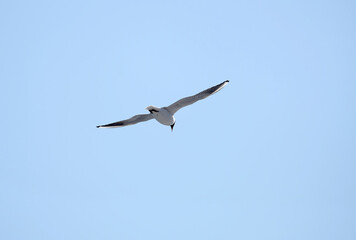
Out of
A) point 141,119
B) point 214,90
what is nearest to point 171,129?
point 141,119

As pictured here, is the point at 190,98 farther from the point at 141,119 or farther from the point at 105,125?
the point at 105,125

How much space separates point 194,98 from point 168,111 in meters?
1.41

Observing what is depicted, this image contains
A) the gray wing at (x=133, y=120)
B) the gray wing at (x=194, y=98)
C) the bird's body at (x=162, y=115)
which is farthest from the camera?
the gray wing at (x=133, y=120)

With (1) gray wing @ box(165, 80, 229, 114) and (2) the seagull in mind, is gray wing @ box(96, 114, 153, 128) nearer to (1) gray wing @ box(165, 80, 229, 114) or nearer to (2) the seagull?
(2) the seagull

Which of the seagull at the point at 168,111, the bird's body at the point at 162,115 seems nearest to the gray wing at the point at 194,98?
the seagull at the point at 168,111

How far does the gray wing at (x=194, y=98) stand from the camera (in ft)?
79.7

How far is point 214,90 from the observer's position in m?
24.3

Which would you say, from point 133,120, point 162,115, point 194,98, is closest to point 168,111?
point 162,115

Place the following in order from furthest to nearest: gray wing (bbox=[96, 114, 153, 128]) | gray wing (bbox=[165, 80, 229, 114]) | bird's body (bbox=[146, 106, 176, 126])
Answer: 1. gray wing (bbox=[96, 114, 153, 128])
2. bird's body (bbox=[146, 106, 176, 126])
3. gray wing (bbox=[165, 80, 229, 114])

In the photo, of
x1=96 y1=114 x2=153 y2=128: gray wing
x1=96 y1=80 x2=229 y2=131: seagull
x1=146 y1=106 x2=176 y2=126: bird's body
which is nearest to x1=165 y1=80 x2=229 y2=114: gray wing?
x1=96 y1=80 x2=229 y2=131: seagull

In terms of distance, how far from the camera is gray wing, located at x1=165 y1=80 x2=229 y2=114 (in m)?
24.3

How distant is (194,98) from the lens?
80.2 feet

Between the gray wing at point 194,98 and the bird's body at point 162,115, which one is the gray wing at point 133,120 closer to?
the bird's body at point 162,115

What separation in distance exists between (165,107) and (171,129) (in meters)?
1.86
